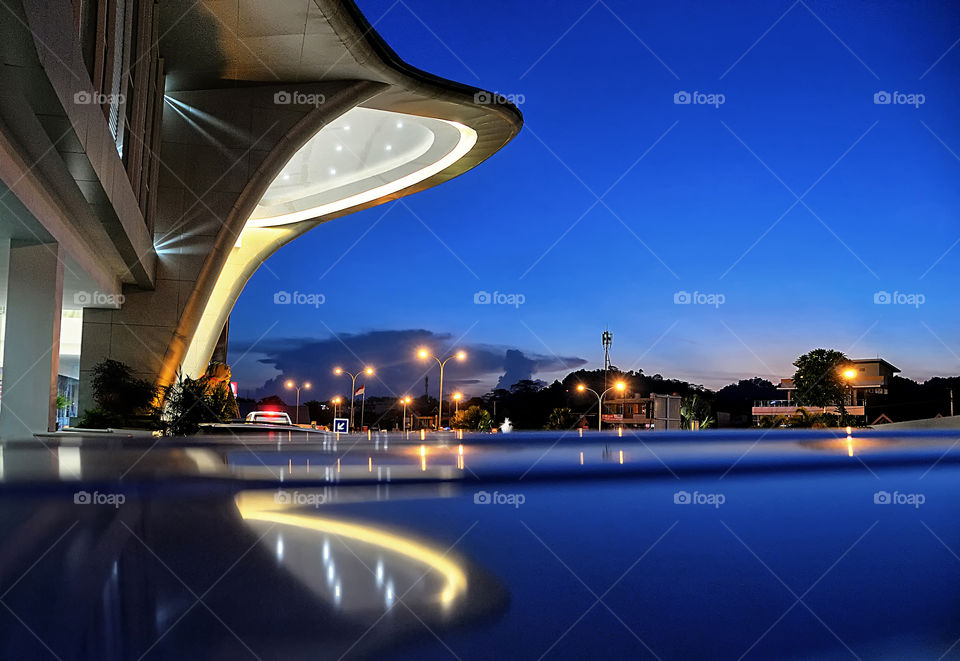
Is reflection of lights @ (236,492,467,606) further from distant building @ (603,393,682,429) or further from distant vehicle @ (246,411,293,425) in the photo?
distant building @ (603,393,682,429)

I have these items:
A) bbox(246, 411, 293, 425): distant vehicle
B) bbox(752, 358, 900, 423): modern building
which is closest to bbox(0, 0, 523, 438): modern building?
bbox(246, 411, 293, 425): distant vehicle

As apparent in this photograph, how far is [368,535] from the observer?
3846 mm

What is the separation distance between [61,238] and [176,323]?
947 centimetres

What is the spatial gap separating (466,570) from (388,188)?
36312 mm

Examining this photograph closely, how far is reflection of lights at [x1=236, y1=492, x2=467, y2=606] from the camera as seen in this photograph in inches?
117

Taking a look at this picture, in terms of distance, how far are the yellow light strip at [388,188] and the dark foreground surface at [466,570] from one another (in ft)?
87.5

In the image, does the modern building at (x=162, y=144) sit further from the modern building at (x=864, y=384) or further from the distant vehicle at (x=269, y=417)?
the modern building at (x=864, y=384)

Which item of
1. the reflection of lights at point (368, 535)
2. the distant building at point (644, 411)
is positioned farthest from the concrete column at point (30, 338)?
the distant building at point (644, 411)

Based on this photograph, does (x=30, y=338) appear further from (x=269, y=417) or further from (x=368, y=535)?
(x=269, y=417)

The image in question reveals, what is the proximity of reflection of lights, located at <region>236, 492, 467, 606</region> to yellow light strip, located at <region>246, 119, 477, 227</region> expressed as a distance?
88.4 ft

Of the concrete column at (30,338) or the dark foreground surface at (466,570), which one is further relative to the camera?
the concrete column at (30,338)

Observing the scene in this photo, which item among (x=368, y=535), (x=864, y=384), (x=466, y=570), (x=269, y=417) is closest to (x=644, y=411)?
(x=864, y=384)

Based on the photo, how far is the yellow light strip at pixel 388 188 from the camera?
32625 mm

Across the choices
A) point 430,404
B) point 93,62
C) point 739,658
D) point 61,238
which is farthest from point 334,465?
point 430,404
